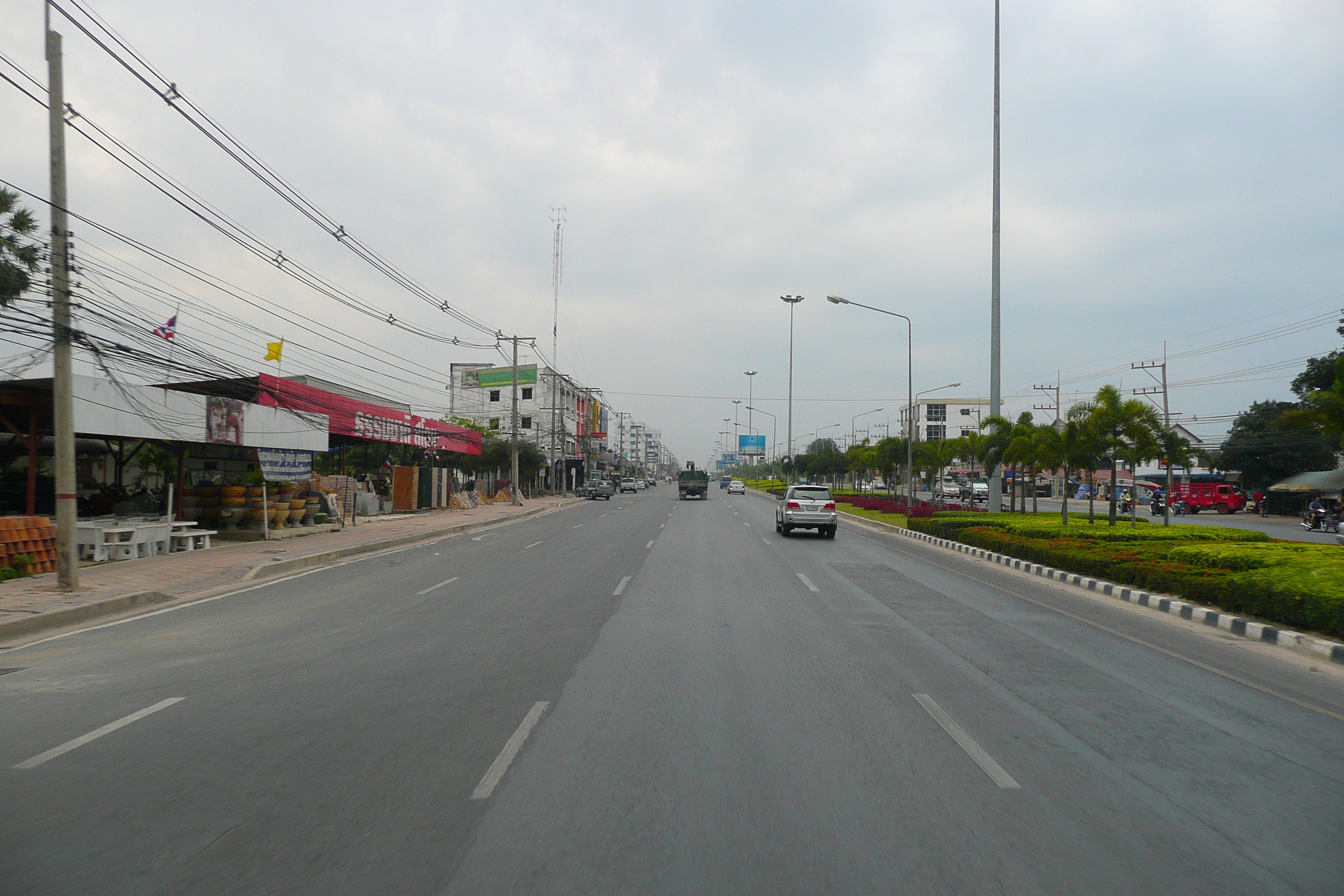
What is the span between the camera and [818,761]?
5.21 metres

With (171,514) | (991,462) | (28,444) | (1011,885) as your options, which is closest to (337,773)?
(1011,885)

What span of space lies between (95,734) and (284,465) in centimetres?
2017

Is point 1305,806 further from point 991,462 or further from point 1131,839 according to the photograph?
point 991,462

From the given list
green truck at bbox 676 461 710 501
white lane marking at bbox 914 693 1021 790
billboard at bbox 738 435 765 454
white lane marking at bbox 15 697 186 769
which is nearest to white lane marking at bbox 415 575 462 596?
white lane marking at bbox 15 697 186 769

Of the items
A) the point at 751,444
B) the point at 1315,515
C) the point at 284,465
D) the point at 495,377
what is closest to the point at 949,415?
the point at 751,444

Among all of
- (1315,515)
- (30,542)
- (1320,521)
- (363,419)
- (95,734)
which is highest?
(363,419)

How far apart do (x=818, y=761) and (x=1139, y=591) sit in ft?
34.7

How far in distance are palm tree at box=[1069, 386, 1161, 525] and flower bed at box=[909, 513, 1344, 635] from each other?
3.42 m

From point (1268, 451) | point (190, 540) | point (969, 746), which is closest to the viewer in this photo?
point (969, 746)

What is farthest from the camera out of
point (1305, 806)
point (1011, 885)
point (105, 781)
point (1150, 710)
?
point (1150, 710)

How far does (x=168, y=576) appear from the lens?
15.0 metres

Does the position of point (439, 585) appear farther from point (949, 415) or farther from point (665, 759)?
point (949, 415)

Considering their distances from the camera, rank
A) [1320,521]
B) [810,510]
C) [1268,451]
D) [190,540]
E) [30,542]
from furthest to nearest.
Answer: [1268,451]
[1320,521]
[810,510]
[190,540]
[30,542]

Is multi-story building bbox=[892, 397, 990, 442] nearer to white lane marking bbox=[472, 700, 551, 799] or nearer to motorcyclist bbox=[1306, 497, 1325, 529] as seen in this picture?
motorcyclist bbox=[1306, 497, 1325, 529]
